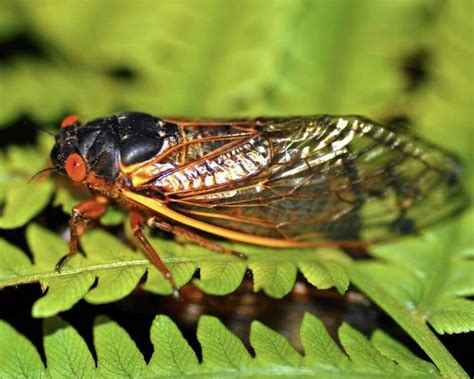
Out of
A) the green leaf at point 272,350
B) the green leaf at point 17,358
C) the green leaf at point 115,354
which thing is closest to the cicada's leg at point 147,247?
the green leaf at point 115,354

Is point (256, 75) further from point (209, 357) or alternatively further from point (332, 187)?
point (209, 357)

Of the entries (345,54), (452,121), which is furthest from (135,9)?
(452,121)

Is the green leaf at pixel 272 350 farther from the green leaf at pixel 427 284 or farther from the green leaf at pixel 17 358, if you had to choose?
the green leaf at pixel 17 358

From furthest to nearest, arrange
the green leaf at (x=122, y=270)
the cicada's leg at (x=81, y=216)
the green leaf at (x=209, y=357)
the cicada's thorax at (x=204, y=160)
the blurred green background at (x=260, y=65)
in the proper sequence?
the blurred green background at (x=260, y=65), the cicada's thorax at (x=204, y=160), the cicada's leg at (x=81, y=216), the green leaf at (x=122, y=270), the green leaf at (x=209, y=357)

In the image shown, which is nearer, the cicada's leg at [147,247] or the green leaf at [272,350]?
the green leaf at [272,350]

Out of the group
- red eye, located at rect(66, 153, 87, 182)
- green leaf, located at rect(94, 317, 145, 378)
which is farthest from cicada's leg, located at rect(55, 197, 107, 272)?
green leaf, located at rect(94, 317, 145, 378)

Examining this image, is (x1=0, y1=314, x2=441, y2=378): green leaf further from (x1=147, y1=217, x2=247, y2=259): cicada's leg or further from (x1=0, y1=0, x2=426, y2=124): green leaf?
(x1=0, y1=0, x2=426, y2=124): green leaf

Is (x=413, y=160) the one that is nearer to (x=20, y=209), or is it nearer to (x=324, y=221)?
(x=324, y=221)
